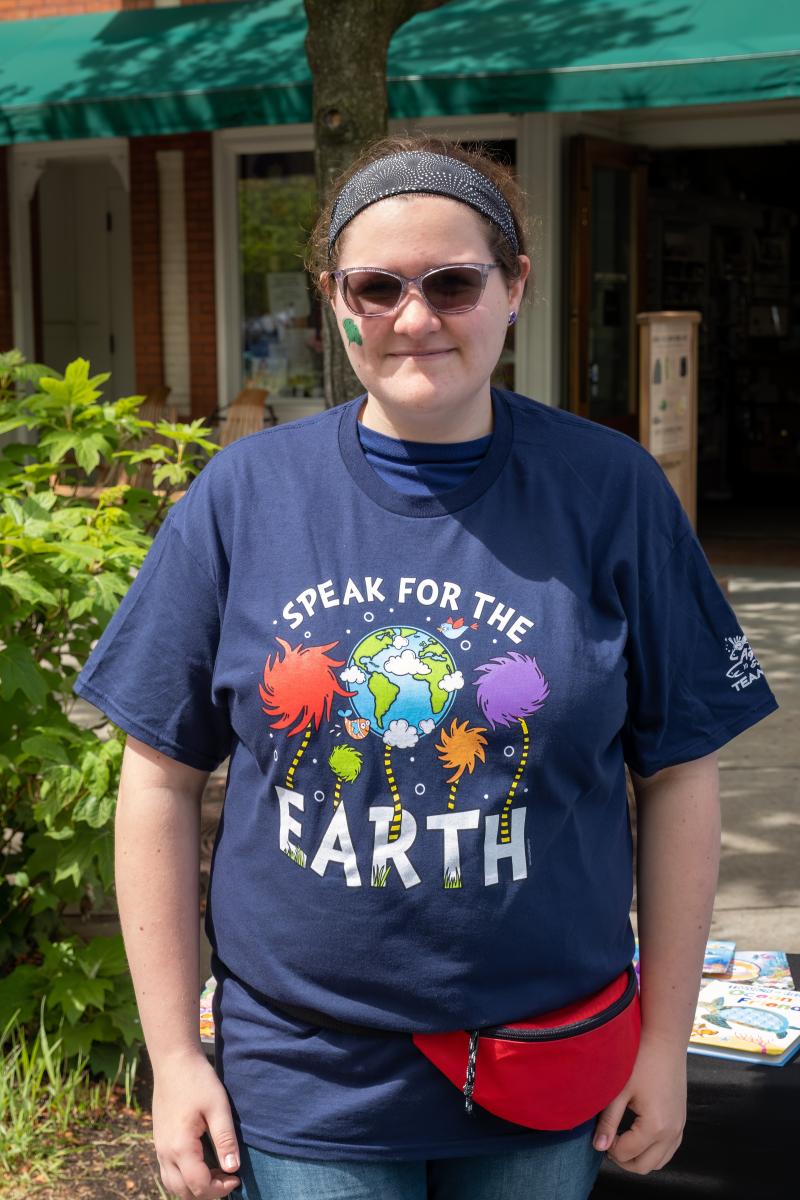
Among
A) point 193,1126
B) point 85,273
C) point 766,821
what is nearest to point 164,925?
point 193,1126

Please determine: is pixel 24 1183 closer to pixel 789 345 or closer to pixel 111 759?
pixel 111 759

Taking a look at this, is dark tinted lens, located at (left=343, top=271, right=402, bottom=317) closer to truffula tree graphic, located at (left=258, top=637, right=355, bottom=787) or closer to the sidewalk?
truffula tree graphic, located at (left=258, top=637, right=355, bottom=787)

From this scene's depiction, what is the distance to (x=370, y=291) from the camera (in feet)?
5.48

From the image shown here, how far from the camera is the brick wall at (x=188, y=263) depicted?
12.1m

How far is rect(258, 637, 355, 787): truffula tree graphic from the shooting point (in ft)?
5.29

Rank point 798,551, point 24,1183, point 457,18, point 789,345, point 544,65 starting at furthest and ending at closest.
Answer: point 789,345 → point 798,551 → point 457,18 → point 544,65 → point 24,1183

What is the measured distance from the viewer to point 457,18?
10.1 meters

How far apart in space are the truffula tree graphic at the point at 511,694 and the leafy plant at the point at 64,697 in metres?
1.59

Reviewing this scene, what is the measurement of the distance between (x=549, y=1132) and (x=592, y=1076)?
9 cm

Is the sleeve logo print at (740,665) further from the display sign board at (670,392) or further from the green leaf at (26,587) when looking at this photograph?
the display sign board at (670,392)

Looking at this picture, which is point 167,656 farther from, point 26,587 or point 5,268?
point 5,268

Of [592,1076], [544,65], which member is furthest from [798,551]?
[592,1076]

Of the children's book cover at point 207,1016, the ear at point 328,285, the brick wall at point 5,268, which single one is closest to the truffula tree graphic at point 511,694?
the ear at point 328,285

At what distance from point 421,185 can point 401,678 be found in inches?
21.2
